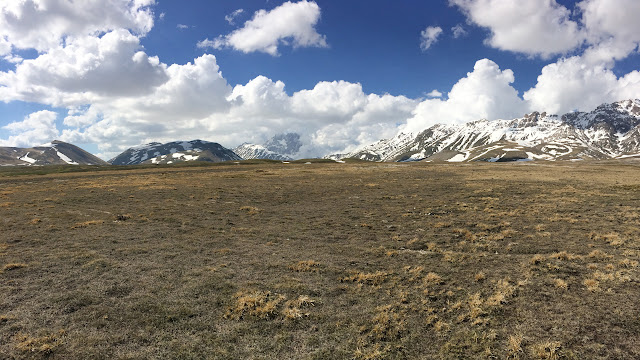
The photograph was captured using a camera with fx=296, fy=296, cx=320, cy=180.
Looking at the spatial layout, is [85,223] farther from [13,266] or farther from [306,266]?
[306,266]

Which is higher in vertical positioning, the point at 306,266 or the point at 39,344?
the point at 306,266

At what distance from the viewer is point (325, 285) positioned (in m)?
15.0

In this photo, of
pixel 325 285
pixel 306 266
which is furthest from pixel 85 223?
pixel 325 285

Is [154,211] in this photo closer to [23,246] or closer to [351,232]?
[23,246]

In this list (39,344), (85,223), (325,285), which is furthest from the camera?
(85,223)

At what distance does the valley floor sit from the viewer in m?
10.4

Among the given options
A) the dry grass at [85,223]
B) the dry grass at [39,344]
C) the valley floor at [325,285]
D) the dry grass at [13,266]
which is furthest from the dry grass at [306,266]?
the dry grass at [85,223]

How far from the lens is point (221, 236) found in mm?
23781

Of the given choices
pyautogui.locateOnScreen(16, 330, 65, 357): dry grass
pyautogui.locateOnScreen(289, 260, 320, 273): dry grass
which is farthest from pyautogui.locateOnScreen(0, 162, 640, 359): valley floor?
pyautogui.locateOnScreen(289, 260, 320, 273): dry grass

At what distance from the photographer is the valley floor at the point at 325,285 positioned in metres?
10.4

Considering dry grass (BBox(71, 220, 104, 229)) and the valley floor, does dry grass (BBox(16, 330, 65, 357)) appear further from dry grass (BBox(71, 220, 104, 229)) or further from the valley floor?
dry grass (BBox(71, 220, 104, 229))

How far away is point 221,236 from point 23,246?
13424mm

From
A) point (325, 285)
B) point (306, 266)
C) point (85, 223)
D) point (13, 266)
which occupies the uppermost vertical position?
point (85, 223)

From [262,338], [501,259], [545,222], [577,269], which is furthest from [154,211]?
[545,222]
